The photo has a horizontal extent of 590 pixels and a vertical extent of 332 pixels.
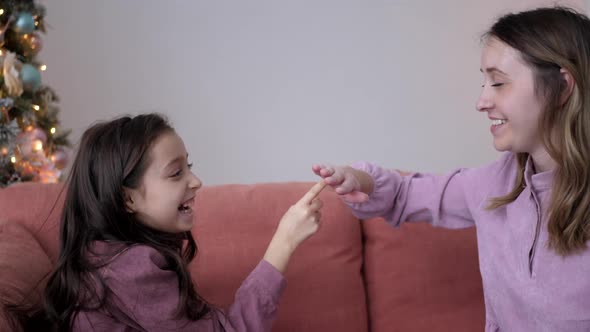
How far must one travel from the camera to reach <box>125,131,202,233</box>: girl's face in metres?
1.43

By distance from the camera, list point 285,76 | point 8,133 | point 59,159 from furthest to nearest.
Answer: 1. point 285,76
2. point 59,159
3. point 8,133

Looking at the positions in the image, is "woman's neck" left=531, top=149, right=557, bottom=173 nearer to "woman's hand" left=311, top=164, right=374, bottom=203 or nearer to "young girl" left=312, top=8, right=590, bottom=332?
"young girl" left=312, top=8, right=590, bottom=332

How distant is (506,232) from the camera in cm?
156

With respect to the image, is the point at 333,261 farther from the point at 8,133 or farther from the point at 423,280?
the point at 8,133

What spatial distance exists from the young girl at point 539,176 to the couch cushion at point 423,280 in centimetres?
30

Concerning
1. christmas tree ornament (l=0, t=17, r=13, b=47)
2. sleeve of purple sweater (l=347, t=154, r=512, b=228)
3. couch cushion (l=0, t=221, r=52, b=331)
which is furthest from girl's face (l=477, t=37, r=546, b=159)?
christmas tree ornament (l=0, t=17, r=13, b=47)

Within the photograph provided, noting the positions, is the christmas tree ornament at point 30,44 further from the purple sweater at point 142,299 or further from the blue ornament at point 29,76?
the purple sweater at point 142,299

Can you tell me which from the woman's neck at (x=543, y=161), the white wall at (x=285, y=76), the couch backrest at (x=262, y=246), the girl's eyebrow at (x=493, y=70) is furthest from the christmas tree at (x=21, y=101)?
the woman's neck at (x=543, y=161)

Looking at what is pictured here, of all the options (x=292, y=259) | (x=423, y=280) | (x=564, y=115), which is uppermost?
(x=564, y=115)

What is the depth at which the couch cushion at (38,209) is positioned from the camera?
1702mm

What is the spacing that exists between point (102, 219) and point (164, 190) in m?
0.14

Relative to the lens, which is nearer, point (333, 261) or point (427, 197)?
point (427, 197)

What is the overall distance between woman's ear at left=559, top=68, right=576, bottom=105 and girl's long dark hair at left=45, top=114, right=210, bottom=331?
2.81 feet

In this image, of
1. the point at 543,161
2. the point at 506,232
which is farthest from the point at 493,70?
the point at 506,232
